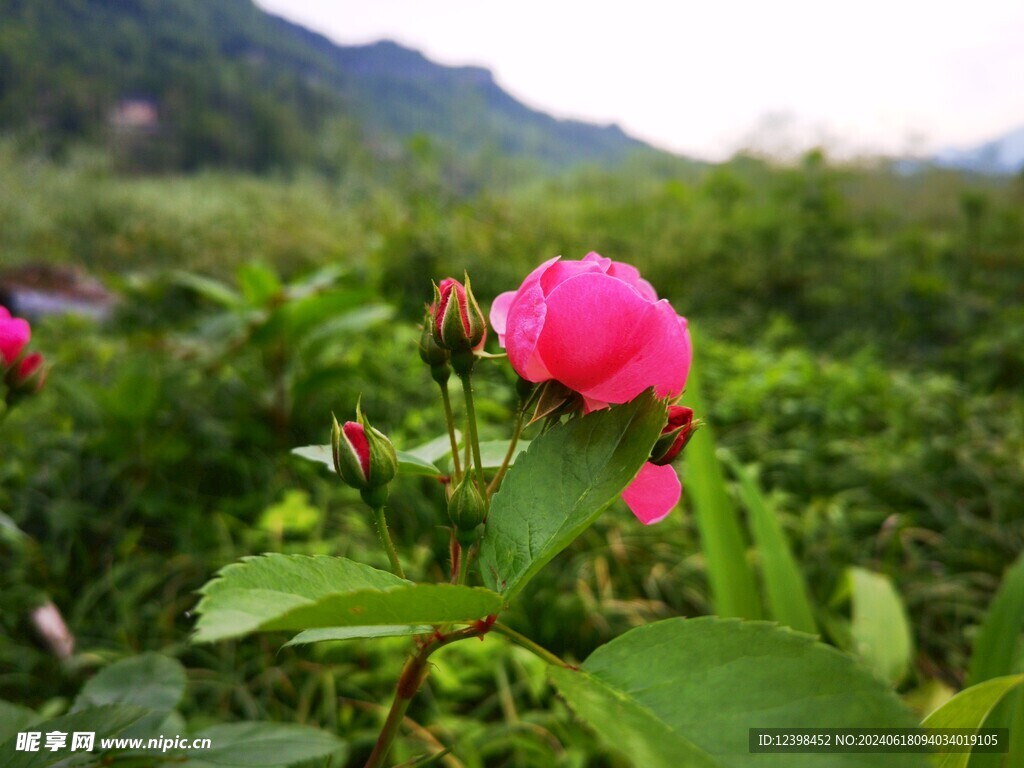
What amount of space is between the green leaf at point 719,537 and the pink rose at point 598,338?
1.55 feet

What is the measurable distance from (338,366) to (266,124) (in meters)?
7.79

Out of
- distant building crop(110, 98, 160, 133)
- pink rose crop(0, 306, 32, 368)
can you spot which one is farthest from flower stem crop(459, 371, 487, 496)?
distant building crop(110, 98, 160, 133)

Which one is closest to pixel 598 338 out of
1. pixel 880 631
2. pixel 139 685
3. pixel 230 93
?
pixel 139 685

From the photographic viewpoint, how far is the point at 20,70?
5.57m

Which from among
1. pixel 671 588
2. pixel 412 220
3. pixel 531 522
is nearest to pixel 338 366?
pixel 671 588

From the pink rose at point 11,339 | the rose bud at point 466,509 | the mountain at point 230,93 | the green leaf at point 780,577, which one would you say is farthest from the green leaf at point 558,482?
the mountain at point 230,93

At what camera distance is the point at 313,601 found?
199mm

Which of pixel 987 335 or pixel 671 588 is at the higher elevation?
pixel 987 335

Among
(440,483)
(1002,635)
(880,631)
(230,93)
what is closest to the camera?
(440,483)

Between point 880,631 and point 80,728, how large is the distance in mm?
1065

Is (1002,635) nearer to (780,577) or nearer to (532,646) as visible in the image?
(780,577)

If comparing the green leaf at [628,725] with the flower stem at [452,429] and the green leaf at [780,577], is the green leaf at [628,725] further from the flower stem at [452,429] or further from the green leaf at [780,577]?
the green leaf at [780,577]

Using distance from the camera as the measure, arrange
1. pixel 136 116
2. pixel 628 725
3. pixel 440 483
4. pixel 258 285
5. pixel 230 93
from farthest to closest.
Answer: pixel 230 93
pixel 136 116
pixel 258 285
pixel 440 483
pixel 628 725

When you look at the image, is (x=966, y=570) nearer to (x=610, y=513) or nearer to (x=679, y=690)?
(x=610, y=513)
